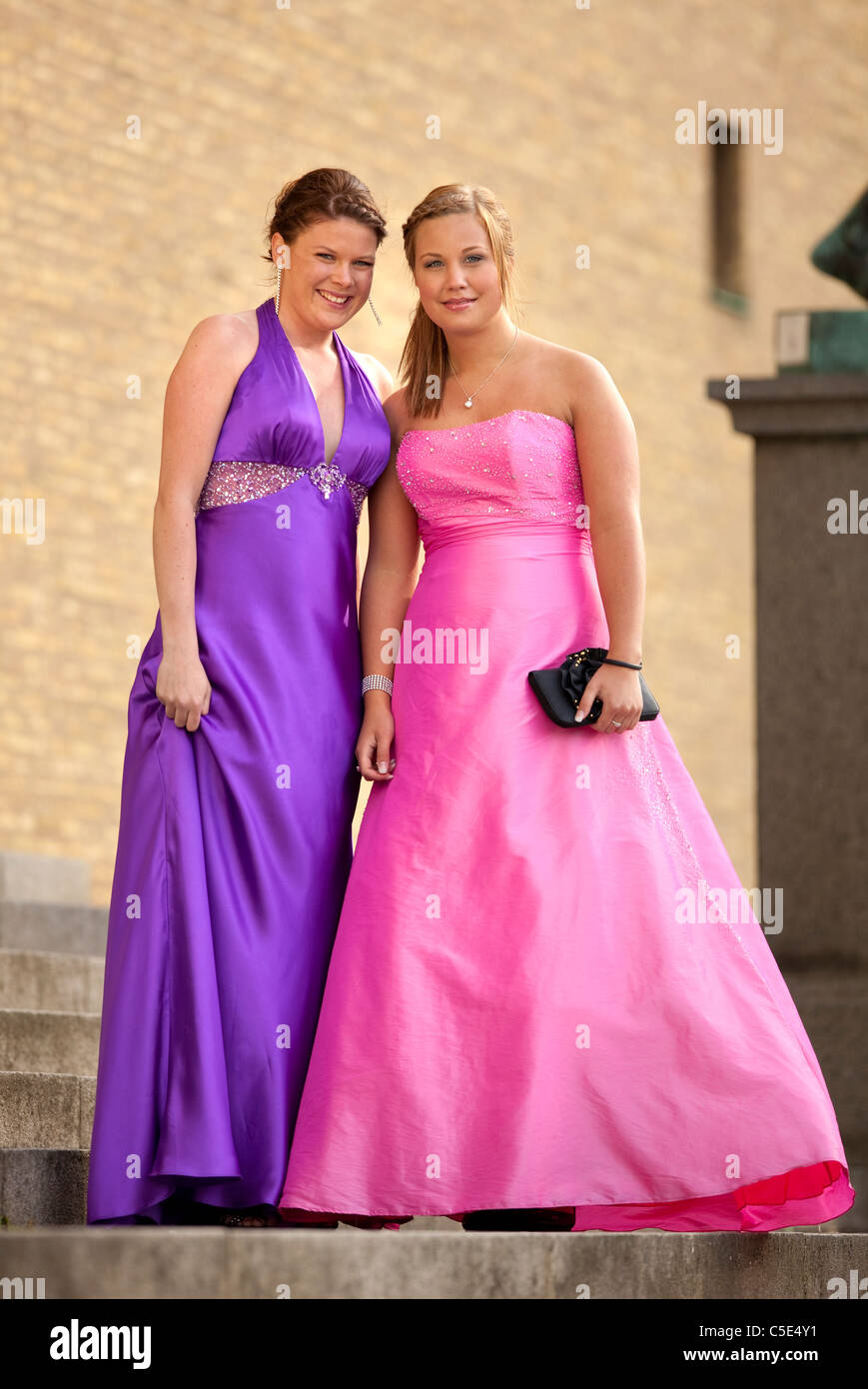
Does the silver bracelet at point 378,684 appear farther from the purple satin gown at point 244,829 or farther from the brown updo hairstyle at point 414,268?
the brown updo hairstyle at point 414,268

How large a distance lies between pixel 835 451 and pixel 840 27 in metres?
10.6

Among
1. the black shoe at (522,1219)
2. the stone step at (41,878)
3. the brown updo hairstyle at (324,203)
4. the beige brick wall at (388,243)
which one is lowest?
the black shoe at (522,1219)

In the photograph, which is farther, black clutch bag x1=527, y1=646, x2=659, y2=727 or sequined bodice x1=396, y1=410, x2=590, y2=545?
sequined bodice x1=396, y1=410, x2=590, y2=545

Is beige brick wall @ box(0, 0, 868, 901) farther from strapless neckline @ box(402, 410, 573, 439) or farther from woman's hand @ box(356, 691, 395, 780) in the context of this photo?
woman's hand @ box(356, 691, 395, 780)

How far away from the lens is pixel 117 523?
30.1 ft

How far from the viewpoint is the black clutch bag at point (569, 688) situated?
3.74m

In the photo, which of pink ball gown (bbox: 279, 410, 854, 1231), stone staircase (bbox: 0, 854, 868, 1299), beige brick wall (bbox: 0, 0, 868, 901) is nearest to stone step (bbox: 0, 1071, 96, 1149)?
stone staircase (bbox: 0, 854, 868, 1299)

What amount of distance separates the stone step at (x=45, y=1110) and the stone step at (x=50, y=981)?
3.35 ft

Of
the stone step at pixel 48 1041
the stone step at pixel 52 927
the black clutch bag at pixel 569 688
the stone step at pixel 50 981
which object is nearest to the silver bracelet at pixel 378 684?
the black clutch bag at pixel 569 688

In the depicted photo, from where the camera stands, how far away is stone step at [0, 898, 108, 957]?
5.84 m

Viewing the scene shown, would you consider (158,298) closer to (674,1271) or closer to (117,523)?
(117,523)

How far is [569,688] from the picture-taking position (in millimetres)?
3771

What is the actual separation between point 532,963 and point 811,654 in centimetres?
239

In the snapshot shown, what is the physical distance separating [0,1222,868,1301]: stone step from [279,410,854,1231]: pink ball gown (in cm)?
17
